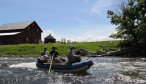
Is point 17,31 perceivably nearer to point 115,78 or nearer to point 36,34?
point 36,34

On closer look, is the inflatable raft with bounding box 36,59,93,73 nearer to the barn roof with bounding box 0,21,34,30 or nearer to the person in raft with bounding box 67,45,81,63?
the person in raft with bounding box 67,45,81,63

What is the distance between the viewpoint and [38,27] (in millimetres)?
85625

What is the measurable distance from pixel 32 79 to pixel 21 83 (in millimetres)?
2059

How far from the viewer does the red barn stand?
77.9 metres

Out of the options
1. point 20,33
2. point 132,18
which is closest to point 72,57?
point 132,18

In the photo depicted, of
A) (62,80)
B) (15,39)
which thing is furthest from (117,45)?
(62,80)

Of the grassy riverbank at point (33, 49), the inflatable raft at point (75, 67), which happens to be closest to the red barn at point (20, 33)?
the grassy riverbank at point (33, 49)

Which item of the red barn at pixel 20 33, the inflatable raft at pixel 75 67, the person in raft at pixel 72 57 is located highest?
the red barn at pixel 20 33

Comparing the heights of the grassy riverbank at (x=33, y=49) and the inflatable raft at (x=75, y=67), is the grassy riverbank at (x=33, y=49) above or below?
above

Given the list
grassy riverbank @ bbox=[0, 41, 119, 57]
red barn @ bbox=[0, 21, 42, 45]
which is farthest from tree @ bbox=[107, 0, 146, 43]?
red barn @ bbox=[0, 21, 42, 45]

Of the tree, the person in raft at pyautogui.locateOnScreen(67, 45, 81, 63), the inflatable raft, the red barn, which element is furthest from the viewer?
the red barn

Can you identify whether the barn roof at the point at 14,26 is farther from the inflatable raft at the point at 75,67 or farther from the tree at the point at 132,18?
the inflatable raft at the point at 75,67

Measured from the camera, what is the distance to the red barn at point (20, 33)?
255ft

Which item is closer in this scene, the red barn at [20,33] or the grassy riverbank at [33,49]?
the grassy riverbank at [33,49]
